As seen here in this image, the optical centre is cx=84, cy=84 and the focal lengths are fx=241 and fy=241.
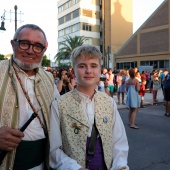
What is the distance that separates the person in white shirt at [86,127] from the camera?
182cm

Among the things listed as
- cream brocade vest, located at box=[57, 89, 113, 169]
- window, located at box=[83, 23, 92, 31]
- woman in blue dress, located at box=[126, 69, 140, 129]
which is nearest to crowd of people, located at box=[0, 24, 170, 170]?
cream brocade vest, located at box=[57, 89, 113, 169]

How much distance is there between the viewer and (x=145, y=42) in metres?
37.4

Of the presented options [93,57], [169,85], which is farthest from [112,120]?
[169,85]

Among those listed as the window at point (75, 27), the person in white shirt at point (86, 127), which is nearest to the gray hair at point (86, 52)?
the person in white shirt at point (86, 127)

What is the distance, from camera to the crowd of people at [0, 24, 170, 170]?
1.83m

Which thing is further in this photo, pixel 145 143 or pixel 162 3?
pixel 162 3

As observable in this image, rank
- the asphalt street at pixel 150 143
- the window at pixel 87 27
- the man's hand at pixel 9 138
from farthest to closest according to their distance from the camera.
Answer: the window at pixel 87 27 → the asphalt street at pixel 150 143 → the man's hand at pixel 9 138

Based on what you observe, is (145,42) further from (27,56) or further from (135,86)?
(27,56)

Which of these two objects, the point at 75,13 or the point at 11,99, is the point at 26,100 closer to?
the point at 11,99

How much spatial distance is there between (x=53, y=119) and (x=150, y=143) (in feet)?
14.8

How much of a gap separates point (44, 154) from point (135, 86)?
19.8 feet

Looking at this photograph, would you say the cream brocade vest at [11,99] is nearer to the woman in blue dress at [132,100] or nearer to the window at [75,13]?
the woman in blue dress at [132,100]

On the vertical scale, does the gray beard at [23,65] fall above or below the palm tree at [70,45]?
below

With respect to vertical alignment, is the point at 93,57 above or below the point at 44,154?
above
